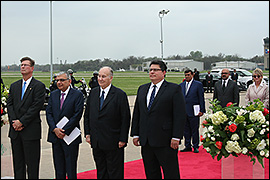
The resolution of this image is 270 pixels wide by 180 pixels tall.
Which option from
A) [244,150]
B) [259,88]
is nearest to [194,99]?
[259,88]

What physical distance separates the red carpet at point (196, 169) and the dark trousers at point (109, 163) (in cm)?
Result: 73

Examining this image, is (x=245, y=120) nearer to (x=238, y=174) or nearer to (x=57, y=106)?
(x=238, y=174)

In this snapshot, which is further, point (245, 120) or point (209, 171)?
point (209, 171)

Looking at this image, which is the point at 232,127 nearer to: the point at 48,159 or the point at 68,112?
the point at 68,112

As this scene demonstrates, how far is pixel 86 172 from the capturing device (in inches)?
241

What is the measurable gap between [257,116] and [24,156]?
328 centimetres

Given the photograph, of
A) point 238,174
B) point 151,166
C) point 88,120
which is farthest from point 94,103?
point 238,174

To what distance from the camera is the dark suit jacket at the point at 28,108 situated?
523cm

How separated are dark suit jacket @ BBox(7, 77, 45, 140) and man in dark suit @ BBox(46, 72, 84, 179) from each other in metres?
0.20

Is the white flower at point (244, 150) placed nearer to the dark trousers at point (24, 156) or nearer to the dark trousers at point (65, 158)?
the dark trousers at point (65, 158)

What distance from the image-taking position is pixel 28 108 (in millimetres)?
5281

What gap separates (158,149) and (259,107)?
1.56 m

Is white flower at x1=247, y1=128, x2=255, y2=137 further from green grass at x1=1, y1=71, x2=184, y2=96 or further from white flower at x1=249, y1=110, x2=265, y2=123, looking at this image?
green grass at x1=1, y1=71, x2=184, y2=96

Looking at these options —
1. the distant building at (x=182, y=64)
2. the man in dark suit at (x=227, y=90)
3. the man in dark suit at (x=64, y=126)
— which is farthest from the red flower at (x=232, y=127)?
the distant building at (x=182, y=64)
